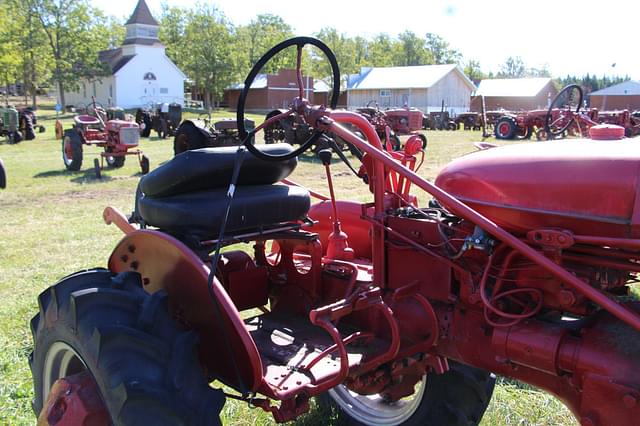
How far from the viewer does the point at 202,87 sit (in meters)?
48.8

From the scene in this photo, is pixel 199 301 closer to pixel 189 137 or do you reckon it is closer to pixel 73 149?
pixel 189 137

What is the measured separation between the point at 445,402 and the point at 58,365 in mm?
1657

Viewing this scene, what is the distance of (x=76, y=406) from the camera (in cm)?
206

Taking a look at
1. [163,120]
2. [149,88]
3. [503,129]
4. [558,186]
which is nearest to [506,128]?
[503,129]

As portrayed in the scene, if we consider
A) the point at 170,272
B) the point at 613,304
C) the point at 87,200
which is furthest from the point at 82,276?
the point at 87,200

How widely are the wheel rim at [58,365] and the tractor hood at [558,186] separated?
1.54 meters

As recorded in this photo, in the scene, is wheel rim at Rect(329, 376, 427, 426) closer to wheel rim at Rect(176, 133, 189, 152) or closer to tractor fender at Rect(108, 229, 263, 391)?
tractor fender at Rect(108, 229, 263, 391)

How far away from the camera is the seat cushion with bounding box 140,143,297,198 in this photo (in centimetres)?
243

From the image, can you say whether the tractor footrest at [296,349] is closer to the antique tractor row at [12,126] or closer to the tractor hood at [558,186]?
the tractor hood at [558,186]

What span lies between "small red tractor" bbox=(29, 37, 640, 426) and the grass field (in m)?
0.70

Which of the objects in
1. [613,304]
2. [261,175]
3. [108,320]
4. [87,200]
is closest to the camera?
[613,304]

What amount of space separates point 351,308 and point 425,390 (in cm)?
82

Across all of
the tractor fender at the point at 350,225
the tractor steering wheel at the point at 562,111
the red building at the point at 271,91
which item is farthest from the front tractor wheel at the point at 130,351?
the red building at the point at 271,91

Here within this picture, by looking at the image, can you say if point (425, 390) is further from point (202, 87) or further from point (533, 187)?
point (202, 87)
